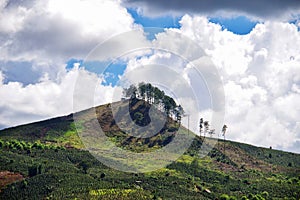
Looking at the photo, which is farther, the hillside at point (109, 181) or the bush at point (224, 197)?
the bush at point (224, 197)

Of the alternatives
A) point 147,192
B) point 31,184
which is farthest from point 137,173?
point 31,184

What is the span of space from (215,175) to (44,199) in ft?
261

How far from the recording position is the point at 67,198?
138125 mm

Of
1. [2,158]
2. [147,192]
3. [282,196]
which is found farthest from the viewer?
[2,158]

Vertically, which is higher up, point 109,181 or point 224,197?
point 109,181

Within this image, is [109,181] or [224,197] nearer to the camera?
[224,197]

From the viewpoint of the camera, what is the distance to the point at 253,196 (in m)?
160

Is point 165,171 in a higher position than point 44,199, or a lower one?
higher

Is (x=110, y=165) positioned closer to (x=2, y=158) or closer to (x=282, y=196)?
(x=2, y=158)

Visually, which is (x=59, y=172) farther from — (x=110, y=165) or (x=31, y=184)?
(x=110, y=165)

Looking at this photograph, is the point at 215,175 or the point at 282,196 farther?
the point at 215,175

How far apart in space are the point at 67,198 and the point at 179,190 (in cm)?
4337

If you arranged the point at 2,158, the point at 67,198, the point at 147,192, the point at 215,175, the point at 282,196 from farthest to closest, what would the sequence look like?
the point at 215,175
the point at 2,158
the point at 282,196
the point at 147,192
the point at 67,198

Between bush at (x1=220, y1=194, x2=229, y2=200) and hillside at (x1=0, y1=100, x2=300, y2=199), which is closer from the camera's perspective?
hillside at (x1=0, y1=100, x2=300, y2=199)
